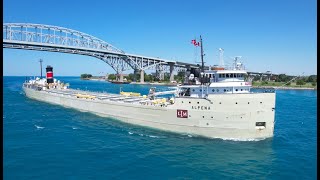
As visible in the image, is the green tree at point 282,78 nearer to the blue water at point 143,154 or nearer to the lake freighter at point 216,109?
the blue water at point 143,154

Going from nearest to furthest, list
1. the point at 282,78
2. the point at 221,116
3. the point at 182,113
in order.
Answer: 1. the point at 221,116
2. the point at 182,113
3. the point at 282,78

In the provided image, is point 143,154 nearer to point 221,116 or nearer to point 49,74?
point 221,116

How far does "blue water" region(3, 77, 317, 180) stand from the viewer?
1982 cm

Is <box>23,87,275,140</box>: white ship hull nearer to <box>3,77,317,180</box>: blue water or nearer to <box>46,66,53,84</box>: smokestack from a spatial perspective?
<box>3,77,317,180</box>: blue water

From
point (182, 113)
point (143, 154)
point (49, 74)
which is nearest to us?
point (143, 154)

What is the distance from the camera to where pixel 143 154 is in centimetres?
2369

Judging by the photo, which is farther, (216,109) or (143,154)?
(216,109)

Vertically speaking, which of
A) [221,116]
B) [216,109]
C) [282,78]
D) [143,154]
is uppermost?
[282,78]

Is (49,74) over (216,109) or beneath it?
over

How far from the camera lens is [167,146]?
85.5 ft

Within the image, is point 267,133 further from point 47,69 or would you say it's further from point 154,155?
point 47,69

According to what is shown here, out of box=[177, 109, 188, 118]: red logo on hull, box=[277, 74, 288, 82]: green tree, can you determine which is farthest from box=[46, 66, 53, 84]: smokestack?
box=[277, 74, 288, 82]: green tree

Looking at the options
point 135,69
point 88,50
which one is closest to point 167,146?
point 88,50

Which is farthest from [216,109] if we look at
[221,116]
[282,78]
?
[282,78]
